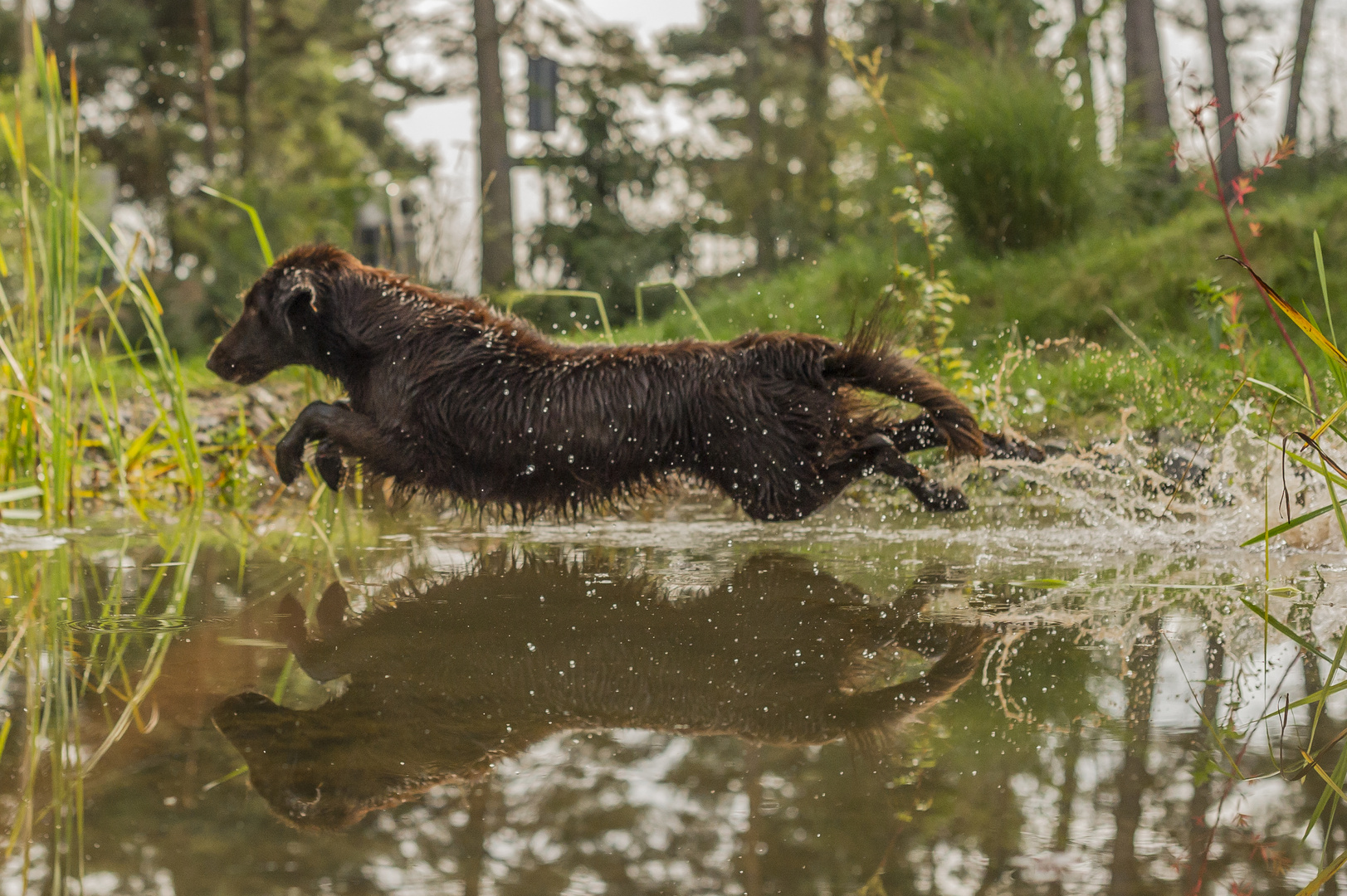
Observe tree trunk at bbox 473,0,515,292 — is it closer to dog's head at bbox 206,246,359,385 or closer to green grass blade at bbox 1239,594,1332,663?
dog's head at bbox 206,246,359,385

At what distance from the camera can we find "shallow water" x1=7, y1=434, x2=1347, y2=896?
4.33 ft

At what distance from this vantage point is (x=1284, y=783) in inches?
59.6

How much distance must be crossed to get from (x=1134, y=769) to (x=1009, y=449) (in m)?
2.54

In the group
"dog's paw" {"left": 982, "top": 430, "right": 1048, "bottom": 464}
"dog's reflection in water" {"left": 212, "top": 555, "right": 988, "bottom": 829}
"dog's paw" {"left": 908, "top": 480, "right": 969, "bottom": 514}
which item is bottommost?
"dog's reflection in water" {"left": 212, "top": 555, "right": 988, "bottom": 829}

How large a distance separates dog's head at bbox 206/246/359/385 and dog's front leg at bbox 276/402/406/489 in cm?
28

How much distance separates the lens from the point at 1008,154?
7.34 meters

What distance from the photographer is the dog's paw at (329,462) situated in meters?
3.84

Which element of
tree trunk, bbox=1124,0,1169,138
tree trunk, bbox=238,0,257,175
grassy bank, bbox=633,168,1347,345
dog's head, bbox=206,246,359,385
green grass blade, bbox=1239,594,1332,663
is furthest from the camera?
tree trunk, bbox=238,0,257,175

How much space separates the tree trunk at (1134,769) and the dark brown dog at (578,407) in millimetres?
1457

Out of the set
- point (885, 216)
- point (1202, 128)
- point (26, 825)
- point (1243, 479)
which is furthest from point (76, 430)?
point (885, 216)

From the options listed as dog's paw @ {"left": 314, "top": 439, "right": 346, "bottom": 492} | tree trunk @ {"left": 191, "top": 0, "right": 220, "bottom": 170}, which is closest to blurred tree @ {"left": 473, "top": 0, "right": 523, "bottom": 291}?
tree trunk @ {"left": 191, "top": 0, "right": 220, "bottom": 170}

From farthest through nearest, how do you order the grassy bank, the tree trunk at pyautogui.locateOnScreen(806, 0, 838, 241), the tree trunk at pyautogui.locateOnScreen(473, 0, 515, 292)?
1. the tree trunk at pyautogui.locateOnScreen(806, 0, 838, 241)
2. the tree trunk at pyautogui.locateOnScreen(473, 0, 515, 292)
3. the grassy bank

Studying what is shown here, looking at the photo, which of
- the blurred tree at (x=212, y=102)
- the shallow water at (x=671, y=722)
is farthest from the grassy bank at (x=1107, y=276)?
the blurred tree at (x=212, y=102)

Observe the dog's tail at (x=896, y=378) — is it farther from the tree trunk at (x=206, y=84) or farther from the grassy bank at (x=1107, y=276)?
the tree trunk at (x=206, y=84)
